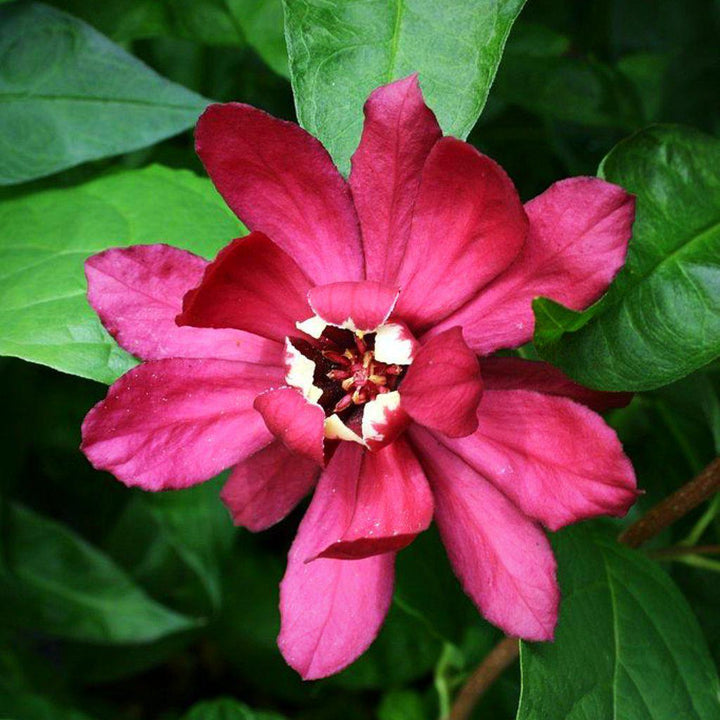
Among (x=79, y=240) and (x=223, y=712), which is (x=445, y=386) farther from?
(x=223, y=712)

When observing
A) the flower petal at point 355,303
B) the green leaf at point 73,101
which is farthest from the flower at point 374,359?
the green leaf at point 73,101

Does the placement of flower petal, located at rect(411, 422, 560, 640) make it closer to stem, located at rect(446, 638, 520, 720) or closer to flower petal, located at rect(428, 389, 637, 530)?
flower petal, located at rect(428, 389, 637, 530)

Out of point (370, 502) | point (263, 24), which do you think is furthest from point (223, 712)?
point (263, 24)

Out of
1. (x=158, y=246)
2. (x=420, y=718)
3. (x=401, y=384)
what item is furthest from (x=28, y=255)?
(x=420, y=718)

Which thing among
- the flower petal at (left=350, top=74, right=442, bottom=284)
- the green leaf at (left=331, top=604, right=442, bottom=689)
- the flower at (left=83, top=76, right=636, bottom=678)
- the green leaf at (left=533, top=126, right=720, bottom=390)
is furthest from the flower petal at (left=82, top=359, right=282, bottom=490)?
the green leaf at (left=331, top=604, right=442, bottom=689)

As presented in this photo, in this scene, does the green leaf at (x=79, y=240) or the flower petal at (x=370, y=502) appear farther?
the green leaf at (x=79, y=240)

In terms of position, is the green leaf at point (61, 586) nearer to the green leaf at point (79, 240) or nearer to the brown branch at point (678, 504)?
the green leaf at point (79, 240)
